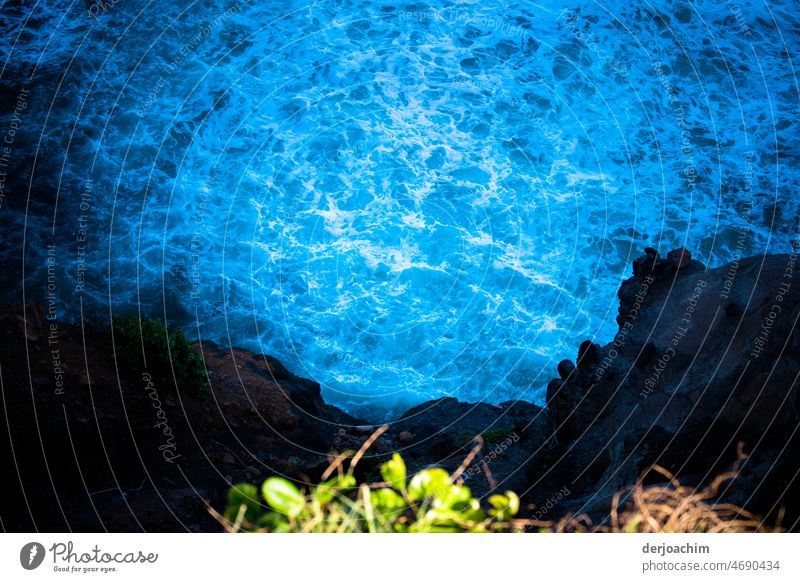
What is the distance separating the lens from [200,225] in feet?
76.8

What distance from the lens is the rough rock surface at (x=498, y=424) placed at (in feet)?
39.3

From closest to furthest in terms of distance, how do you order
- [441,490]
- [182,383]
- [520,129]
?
[441,490] < [182,383] < [520,129]

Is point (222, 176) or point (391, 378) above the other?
point (222, 176)

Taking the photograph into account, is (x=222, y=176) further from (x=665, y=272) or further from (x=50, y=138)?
(x=665, y=272)

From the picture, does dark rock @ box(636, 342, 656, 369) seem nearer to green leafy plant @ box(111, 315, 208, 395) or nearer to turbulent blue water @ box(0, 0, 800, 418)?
turbulent blue water @ box(0, 0, 800, 418)

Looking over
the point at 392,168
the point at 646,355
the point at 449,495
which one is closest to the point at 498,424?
the point at 646,355

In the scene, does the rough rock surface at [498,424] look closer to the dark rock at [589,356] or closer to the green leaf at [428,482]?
the dark rock at [589,356]

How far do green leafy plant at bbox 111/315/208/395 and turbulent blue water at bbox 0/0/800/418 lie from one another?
507 cm

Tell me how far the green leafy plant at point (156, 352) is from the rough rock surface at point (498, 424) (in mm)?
279

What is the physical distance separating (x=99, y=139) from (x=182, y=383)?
1265 centimetres

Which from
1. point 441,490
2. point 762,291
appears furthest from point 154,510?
point 762,291

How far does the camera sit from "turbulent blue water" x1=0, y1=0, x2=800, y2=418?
2192 centimetres

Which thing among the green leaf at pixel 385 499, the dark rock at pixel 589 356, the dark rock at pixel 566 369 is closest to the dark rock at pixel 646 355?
the dark rock at pixel 589 356
